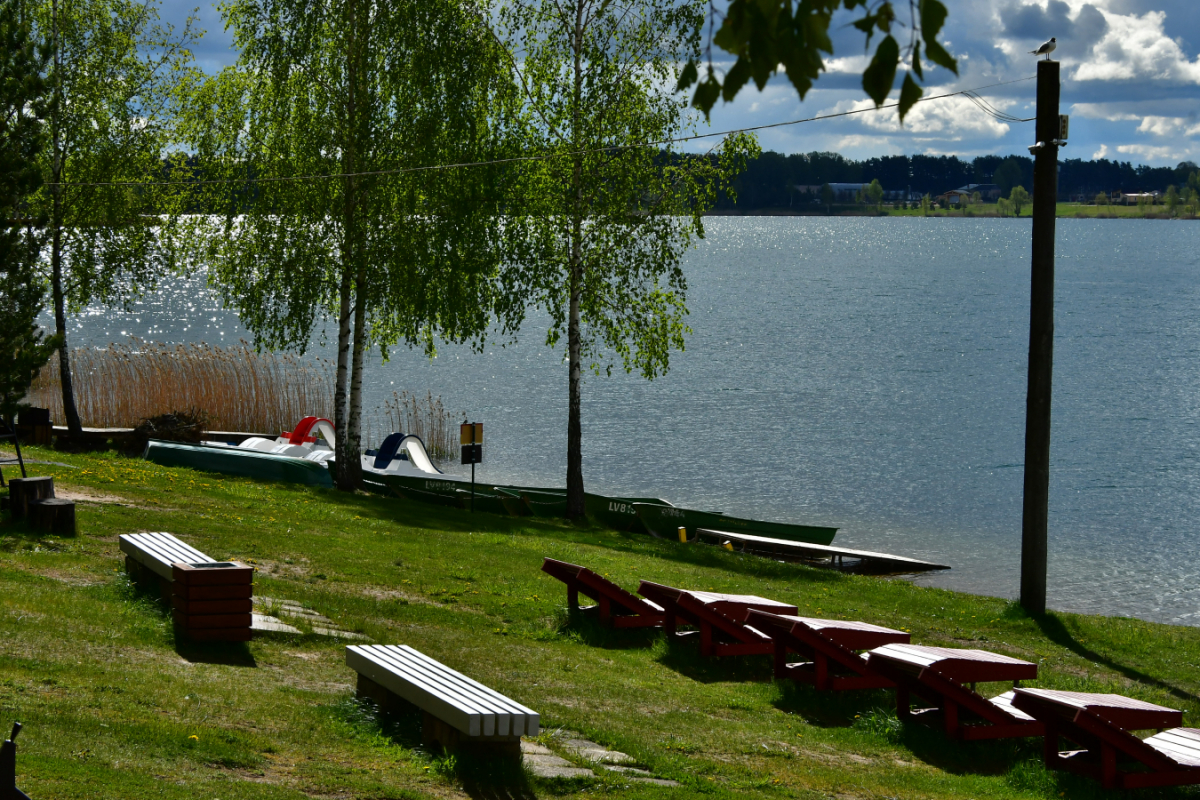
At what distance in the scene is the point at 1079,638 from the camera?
1418 cm

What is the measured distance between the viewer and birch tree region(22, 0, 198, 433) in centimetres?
2536

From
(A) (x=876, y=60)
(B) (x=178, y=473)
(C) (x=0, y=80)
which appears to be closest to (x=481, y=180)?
(B) (x=178, y=473)

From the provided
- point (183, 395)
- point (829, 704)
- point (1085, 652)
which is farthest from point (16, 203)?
point (183, 395)

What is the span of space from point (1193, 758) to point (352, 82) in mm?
19691

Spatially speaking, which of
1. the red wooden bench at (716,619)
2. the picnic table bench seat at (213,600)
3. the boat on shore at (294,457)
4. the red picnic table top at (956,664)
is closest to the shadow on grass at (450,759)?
the picnic table bench seat at (213,600)

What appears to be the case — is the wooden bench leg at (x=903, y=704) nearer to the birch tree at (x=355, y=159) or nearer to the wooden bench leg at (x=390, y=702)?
the wooden bench leg at (x=390, y=702)

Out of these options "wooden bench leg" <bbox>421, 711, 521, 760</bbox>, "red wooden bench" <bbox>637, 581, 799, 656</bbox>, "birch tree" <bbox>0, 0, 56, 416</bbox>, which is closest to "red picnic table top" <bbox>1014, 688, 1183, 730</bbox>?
"red wooden bench" <bbox>637, 581, 799, 656</bbox>

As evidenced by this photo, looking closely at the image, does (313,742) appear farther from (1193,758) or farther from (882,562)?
(882,562)

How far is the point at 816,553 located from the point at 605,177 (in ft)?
28.5

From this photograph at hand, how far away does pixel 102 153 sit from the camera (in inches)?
1017

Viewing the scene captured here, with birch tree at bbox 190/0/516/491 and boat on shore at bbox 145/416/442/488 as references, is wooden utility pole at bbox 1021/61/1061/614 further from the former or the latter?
boat on shore at bbox 145/416/442/488

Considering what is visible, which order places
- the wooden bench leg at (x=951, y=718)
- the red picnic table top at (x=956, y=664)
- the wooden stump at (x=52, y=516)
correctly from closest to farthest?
the wooden bench leg at (x=951, y=718) < the red picnic table top at (x=956, y=664) < the wooden stump at (x=52, y=516)

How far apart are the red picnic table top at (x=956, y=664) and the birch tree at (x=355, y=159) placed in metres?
15.2

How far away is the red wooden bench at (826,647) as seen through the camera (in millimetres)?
9305
